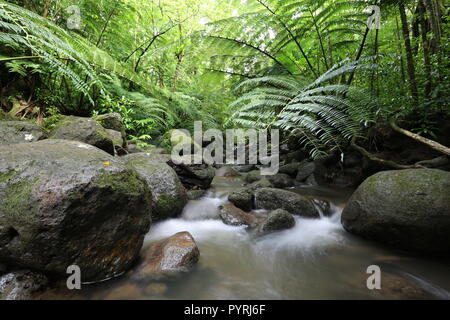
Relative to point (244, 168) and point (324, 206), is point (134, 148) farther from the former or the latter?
point (324, 206)

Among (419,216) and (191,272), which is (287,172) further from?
(191,272)

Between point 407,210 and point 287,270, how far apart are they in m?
1.34

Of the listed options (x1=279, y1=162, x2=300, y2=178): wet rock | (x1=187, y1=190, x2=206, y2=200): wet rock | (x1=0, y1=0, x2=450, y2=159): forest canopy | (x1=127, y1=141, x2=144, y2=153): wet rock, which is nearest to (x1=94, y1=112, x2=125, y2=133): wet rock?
(x1=127, y1=141, x2=144, y2=153): wet rock

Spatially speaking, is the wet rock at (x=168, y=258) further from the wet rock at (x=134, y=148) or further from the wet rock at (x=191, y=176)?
the wet rock at (x=134, y=148)

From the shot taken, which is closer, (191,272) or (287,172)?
(191,272)

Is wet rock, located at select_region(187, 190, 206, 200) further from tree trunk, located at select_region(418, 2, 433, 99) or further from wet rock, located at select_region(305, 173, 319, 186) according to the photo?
tree trunk, located at select_region(418, 2, 433, 99)

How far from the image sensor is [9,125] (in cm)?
279

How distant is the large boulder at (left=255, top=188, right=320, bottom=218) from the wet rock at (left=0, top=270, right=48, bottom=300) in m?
2.65

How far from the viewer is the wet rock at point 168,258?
1.71 m

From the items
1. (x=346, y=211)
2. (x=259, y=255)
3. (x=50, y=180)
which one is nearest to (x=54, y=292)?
(x=50, y=180)

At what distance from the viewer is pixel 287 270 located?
1.97m

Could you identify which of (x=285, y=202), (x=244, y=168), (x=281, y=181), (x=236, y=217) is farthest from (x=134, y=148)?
(x=285, y=202)

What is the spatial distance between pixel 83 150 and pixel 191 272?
56.4 inches

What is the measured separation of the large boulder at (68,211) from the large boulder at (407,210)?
2.36 meters
